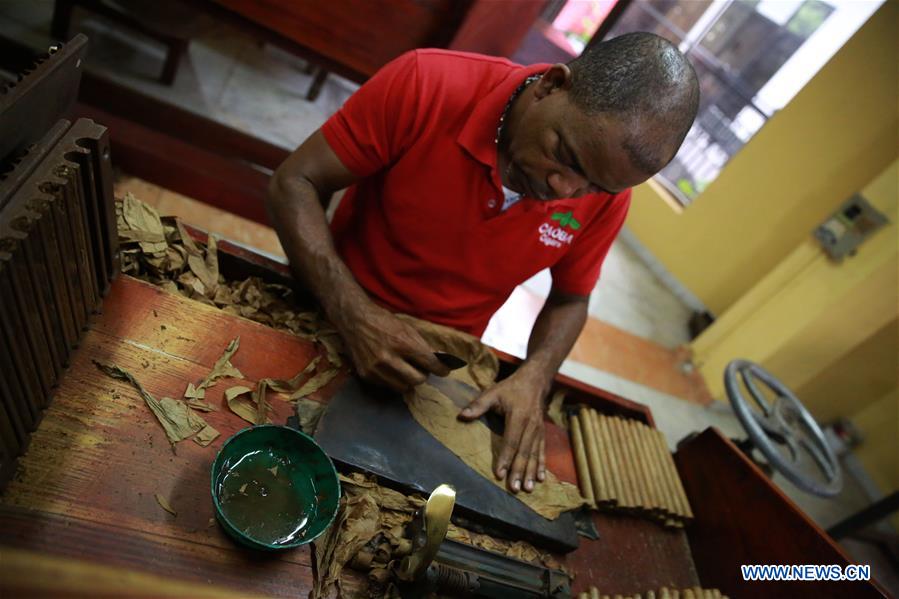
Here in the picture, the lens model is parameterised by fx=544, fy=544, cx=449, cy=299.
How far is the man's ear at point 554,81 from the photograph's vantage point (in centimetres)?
145

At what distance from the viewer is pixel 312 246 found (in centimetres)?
164

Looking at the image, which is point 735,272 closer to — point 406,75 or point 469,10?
point 469,10

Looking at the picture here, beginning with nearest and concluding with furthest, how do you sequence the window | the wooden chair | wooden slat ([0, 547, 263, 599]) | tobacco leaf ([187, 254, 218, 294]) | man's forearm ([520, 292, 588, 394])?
wooden slat ([0, 547, 263, 599])
tobacco leaf ([187, 254, 218, 294])
man's forearm ([520, 292, 588, 394])
the wooden chair
the window

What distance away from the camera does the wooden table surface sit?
917 mm

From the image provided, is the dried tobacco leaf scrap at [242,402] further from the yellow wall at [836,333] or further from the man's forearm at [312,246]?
the yellow wall at [836,333]

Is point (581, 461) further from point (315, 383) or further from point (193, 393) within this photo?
point (193, 393)

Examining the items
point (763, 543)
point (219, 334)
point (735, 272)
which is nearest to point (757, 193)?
point (735, 272)

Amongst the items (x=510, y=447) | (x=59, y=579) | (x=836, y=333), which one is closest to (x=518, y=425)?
(x=510, y=447)

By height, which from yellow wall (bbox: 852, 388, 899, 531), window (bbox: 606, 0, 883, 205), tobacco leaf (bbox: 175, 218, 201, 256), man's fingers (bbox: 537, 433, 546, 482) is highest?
window (bbox: 606, 0, 883, 205)

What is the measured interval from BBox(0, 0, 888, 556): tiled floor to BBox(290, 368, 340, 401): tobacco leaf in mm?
2293

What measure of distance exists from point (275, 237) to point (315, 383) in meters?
2.50

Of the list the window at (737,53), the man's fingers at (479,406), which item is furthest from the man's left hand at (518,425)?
the window at (737,53)

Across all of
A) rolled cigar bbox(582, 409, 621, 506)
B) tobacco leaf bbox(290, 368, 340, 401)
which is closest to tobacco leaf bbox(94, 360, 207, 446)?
tobacco leaf bbox(290, 368, 340, 401)

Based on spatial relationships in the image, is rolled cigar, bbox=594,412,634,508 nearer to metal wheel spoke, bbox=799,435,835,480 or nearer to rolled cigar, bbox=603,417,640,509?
rolled cigar, bbox=603,417,640,509
